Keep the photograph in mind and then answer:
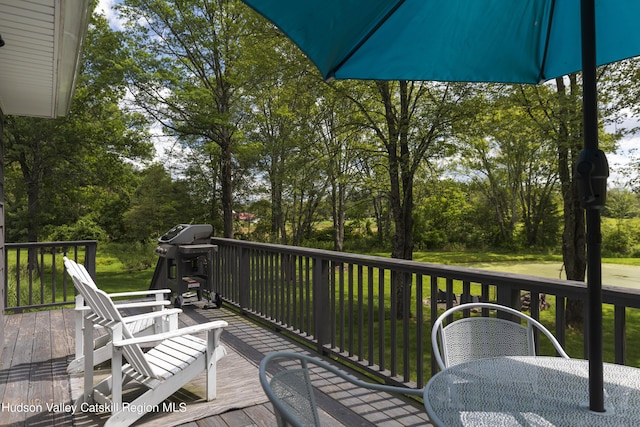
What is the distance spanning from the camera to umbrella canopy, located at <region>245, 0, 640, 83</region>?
1.74 meters

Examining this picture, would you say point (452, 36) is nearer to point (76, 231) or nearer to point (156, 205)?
point (76, 231)

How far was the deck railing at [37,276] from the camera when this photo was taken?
583cm

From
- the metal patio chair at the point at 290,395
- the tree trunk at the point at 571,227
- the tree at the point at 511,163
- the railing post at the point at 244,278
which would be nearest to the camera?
the metal patio chair at the point at 290,395

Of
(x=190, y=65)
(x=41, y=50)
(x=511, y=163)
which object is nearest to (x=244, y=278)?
(x=41, y=50)

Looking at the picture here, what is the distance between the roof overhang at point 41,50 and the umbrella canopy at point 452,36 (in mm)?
1489

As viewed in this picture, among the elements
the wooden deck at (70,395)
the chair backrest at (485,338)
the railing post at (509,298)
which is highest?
the railing post at (509,298)

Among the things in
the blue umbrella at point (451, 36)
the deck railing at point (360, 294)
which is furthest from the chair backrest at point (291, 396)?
the deck railing at point (360, 294)

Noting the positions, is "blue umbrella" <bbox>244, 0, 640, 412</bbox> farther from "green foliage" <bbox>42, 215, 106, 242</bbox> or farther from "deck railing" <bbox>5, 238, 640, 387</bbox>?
"green foliage" <bbox>42, 215, 106, 242</bbox>

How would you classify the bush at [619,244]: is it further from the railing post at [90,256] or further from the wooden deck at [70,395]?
the railing post at [90,256]

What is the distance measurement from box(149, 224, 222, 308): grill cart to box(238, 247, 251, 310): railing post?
24.8 inches

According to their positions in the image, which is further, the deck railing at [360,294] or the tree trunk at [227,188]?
the tree trunk at [227,188]

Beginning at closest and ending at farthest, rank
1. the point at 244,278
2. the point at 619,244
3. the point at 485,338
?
1. the point at 485,338
2. the point at 244,278
3. the point at 619,244

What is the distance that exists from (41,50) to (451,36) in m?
2.86

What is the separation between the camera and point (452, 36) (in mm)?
A: 2068
